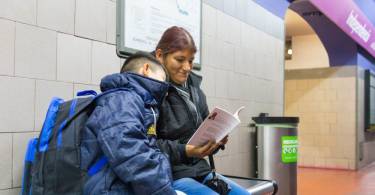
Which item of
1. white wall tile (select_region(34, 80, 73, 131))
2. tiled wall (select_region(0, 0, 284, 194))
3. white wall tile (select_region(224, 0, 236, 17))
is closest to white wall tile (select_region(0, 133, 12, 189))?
tiled wall (select_region(0, 0, 284, 194))

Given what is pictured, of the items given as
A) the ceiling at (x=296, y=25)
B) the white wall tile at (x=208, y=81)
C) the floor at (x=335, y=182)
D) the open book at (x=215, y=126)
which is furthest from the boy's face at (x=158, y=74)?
the ceiling at (x=296, y=25)

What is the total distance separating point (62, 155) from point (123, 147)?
21 centimetres

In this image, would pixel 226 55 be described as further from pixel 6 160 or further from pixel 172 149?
pixel 6 160

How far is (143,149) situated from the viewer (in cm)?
131

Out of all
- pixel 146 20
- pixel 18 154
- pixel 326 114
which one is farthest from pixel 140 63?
pixel 326 114

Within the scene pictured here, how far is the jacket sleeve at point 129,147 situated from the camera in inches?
49.9

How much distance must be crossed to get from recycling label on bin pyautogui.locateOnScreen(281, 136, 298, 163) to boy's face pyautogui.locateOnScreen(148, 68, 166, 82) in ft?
8.27

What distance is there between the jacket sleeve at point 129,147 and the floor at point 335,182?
373cm

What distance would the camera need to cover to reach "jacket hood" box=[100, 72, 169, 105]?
143cm

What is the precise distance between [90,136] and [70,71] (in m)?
0.78

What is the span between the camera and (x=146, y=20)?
8.20 ft

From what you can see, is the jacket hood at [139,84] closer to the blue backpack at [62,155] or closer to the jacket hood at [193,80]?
the blue backpack at [62,155]

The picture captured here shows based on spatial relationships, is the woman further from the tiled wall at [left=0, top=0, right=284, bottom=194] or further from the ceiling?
the ceiling

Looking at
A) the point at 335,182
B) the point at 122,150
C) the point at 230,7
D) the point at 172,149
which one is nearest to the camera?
the point at 122,150
